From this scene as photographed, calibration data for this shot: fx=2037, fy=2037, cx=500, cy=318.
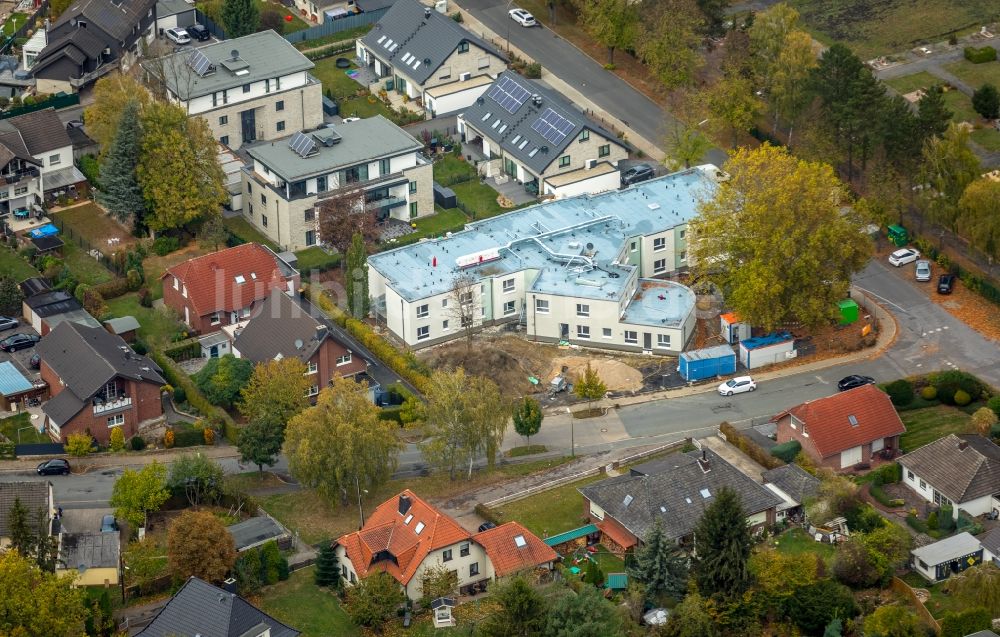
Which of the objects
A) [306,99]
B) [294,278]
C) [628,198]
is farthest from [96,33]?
[628,198]

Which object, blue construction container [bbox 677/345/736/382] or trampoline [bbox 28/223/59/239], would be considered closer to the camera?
blue construction container [bbox 677/345/736/382]

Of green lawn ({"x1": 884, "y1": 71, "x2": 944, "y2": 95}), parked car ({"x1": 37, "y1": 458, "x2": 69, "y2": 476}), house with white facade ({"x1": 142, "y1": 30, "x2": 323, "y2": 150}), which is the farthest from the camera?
green lawn ({"x1": 884, "y1": 71, "x2": 944, "y2": 95})

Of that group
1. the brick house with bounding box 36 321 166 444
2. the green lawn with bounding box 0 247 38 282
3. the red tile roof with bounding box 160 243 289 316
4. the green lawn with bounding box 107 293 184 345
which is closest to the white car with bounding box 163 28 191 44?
the green lawn with bounding box 0 247 38 282

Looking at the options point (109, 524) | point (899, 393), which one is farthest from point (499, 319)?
point (109, 524)

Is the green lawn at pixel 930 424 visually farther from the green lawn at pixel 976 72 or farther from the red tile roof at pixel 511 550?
the green lawn at pixel 976 72

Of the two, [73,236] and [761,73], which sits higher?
[761,73]

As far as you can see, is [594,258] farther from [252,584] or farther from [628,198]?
[252,584]

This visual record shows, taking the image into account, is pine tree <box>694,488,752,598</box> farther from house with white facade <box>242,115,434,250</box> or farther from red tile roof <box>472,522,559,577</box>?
house with white facade <box>242,115,434,250</box>
